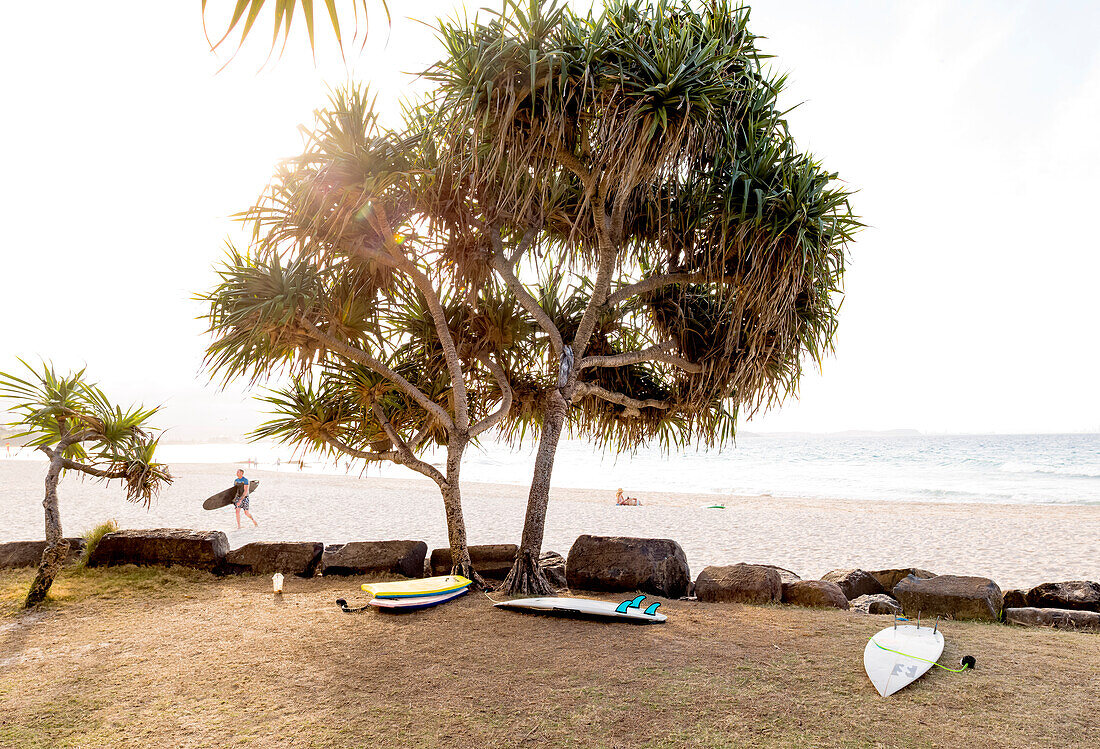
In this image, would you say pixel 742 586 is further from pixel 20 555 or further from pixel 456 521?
pixel 20 555

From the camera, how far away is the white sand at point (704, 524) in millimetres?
9805

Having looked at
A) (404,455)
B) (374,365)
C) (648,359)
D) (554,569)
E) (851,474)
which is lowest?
(851,474)

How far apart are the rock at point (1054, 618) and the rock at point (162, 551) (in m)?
6.04

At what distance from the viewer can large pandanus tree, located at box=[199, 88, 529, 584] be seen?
4516mm

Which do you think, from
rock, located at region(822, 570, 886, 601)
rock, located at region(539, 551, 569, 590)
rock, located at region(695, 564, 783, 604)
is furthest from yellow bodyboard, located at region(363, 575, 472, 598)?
rock, located at region(822, 570, 886, 601)

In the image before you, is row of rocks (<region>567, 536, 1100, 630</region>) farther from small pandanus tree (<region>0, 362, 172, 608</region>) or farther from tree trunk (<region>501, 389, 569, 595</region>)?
small pandanus tree (<region>0, 362, 172, 608</region>)

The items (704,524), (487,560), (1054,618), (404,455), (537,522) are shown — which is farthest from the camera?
(704,524)

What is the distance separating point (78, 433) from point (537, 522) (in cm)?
365

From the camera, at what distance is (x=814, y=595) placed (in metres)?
4.77

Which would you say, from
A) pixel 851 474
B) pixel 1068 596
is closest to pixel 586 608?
pixel 1068 596

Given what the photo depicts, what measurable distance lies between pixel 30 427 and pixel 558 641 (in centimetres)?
447

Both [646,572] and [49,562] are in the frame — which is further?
[646,572]

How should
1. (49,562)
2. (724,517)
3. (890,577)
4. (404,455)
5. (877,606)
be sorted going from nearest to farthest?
(49,562) < (877,606) < (404,455) < (890,577) < (724,517)

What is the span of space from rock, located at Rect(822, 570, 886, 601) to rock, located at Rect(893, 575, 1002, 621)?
53.7 inches
